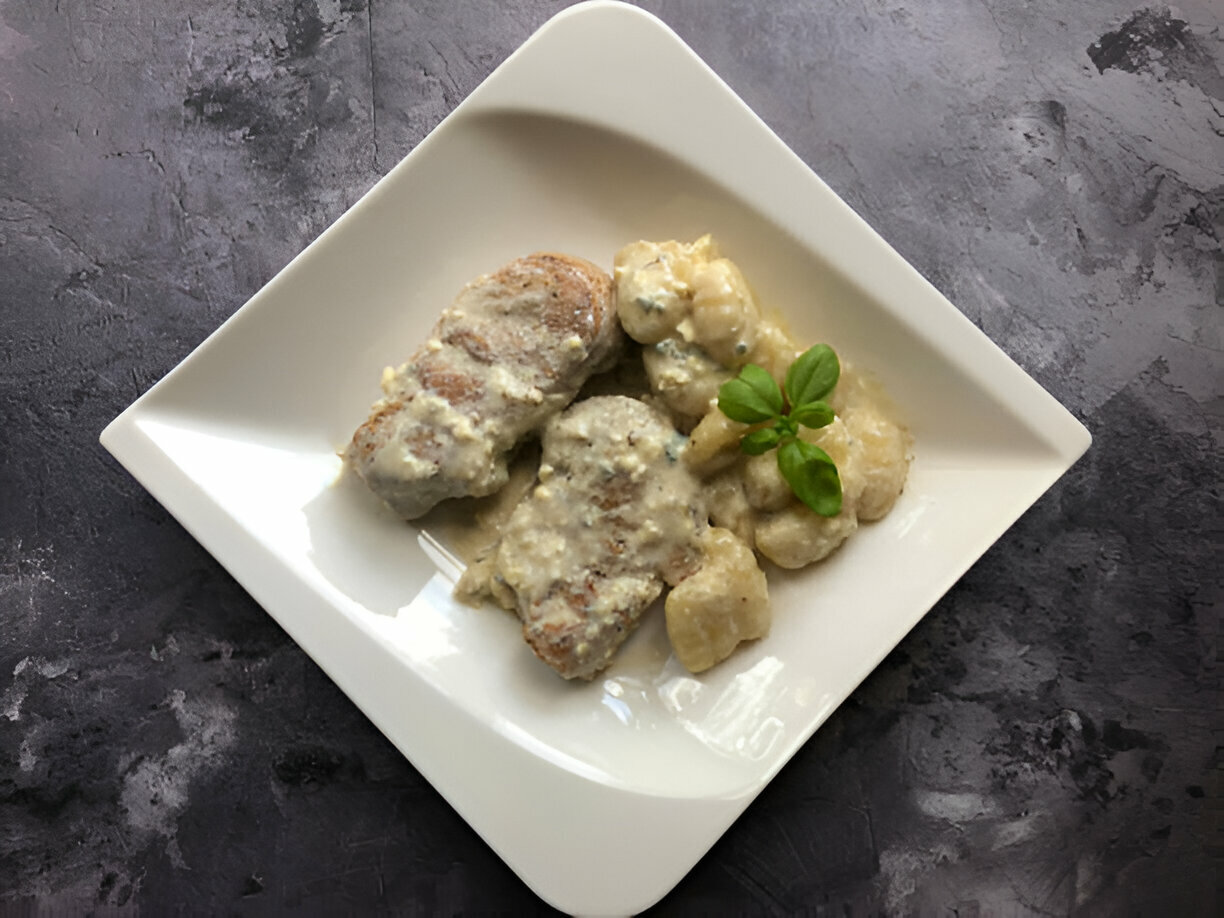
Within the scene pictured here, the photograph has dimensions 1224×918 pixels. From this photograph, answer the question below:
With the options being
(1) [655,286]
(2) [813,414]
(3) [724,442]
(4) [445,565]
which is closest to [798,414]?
(2) [813,414]

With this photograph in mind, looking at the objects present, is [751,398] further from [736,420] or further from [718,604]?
[718,604]

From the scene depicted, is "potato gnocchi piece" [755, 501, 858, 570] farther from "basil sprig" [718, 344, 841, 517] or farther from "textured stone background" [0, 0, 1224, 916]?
"textured stone background" [0, 0, 1224, 916]

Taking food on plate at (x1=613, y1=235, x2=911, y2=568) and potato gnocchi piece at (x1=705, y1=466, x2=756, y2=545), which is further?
potato gnocchi piece at (x1=705, y1=466, x2=756, y2=545)

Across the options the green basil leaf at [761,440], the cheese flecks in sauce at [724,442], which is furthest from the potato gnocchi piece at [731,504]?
the green basil leaf at [761,440]

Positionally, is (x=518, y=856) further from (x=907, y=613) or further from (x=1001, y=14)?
(x=1001, y=14)

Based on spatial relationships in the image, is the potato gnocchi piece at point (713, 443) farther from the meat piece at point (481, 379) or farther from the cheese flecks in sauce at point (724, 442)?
the meat piece at point (481, 379)

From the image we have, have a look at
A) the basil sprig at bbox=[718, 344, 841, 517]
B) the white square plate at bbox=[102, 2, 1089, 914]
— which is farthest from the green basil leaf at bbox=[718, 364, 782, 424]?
the white square plate at bbox=[102, 2, 1089, 914]

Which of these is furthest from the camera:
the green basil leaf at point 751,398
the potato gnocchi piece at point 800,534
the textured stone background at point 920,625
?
the textured stone background at point 920,625
